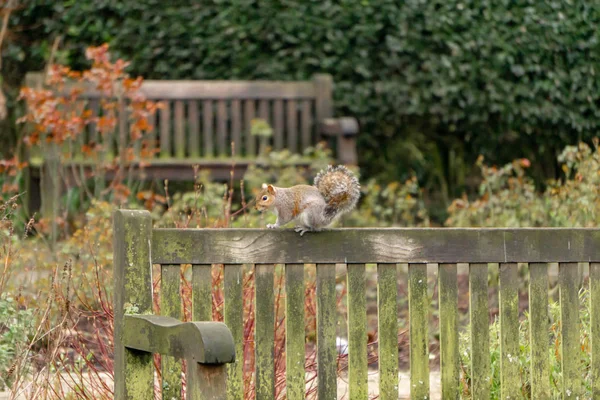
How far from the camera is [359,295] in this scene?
3.12m

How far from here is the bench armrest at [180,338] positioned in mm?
2549

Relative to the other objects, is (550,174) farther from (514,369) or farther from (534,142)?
(514,369)

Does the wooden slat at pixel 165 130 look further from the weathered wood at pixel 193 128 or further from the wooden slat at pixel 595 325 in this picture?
the wooden slat at pixel 595 325

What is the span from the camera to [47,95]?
21.3 ft

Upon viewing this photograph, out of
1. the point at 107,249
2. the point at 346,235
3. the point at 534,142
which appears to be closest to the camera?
the point at 346,235

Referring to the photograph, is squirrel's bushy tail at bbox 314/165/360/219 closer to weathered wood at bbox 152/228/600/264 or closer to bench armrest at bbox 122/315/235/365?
weathered wood at bbox 152/228/600/264

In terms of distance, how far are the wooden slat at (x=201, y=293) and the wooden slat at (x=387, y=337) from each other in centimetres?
49

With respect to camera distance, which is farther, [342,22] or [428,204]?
[428,204]

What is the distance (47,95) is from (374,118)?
10.4 ft

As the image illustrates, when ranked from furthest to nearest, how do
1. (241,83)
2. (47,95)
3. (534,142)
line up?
(534,142), (241,83), (47,95)

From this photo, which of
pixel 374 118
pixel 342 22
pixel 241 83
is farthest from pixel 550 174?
pixel 241 83

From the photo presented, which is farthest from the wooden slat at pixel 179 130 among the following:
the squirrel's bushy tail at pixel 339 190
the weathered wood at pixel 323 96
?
the squirrel's bushy tail at pixel 339 190

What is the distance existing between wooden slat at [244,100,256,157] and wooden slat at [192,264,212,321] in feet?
16.2

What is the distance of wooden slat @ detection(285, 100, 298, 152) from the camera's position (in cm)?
807
